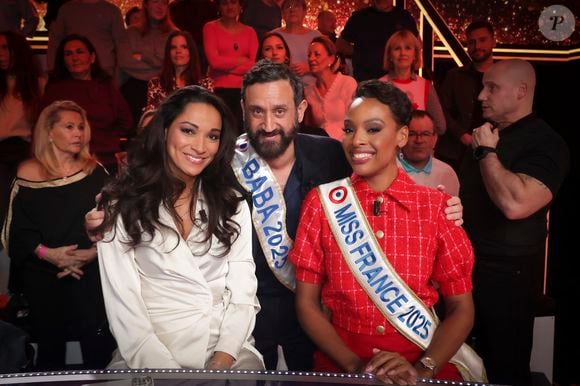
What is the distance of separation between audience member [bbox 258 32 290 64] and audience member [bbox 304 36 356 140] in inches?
5.5

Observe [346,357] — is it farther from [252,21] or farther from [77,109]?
[252,21]

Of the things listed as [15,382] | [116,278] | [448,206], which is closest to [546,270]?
[448,206]

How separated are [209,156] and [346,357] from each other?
30.8 inches

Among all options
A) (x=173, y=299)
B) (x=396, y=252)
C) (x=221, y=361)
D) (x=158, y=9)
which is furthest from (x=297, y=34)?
(x=221, y=361)

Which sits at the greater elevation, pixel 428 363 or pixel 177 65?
pixel 177 65

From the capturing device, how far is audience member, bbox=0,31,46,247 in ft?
13.0

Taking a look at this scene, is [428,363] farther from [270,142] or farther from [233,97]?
[233,97]

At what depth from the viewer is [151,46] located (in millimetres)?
4219

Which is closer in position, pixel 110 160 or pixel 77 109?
pixel 77 109

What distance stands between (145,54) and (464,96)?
1799mm

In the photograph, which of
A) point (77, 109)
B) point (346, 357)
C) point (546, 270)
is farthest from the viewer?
point (546, 270)

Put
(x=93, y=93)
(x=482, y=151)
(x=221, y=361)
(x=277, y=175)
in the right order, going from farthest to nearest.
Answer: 1. (x=93, y=93)
2. (x=482, y=151)
3. (x=277, y=175)
4. (x=221, y=361)

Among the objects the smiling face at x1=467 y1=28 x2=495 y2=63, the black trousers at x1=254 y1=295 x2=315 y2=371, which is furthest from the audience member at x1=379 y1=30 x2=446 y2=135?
the black trousers at x1=254 y1=295 x2=315 y2=371

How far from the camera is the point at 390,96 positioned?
2430 mm
